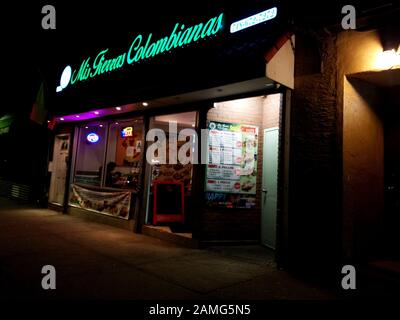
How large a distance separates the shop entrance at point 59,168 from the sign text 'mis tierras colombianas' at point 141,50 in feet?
7.53

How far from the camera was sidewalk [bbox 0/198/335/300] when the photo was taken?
4.56 m

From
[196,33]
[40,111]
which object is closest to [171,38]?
[196,33]

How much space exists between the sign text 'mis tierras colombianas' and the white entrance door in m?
2.74

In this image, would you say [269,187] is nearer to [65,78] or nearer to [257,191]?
[257,191]

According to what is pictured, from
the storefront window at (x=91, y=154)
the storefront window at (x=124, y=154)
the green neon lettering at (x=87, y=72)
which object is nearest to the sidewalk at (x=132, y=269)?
the storefront window at (x=124, y=154)

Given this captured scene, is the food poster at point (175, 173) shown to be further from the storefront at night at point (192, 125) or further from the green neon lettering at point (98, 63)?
the green neon lettering at point (98, 63)

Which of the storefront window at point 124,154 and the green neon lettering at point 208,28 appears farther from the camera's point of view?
the storefront window at point 124,154

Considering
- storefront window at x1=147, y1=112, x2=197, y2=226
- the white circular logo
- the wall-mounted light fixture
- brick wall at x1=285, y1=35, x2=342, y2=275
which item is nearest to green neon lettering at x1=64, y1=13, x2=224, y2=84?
the white circular logo

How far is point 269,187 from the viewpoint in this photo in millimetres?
7621

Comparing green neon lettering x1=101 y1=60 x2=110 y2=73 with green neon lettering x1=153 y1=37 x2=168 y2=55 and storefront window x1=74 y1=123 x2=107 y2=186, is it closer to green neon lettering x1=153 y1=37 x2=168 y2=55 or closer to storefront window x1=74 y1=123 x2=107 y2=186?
storefront window x1=74 y1=123 x2=107 y2=186

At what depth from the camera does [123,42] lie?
9641mm

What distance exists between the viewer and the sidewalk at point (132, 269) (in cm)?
456
